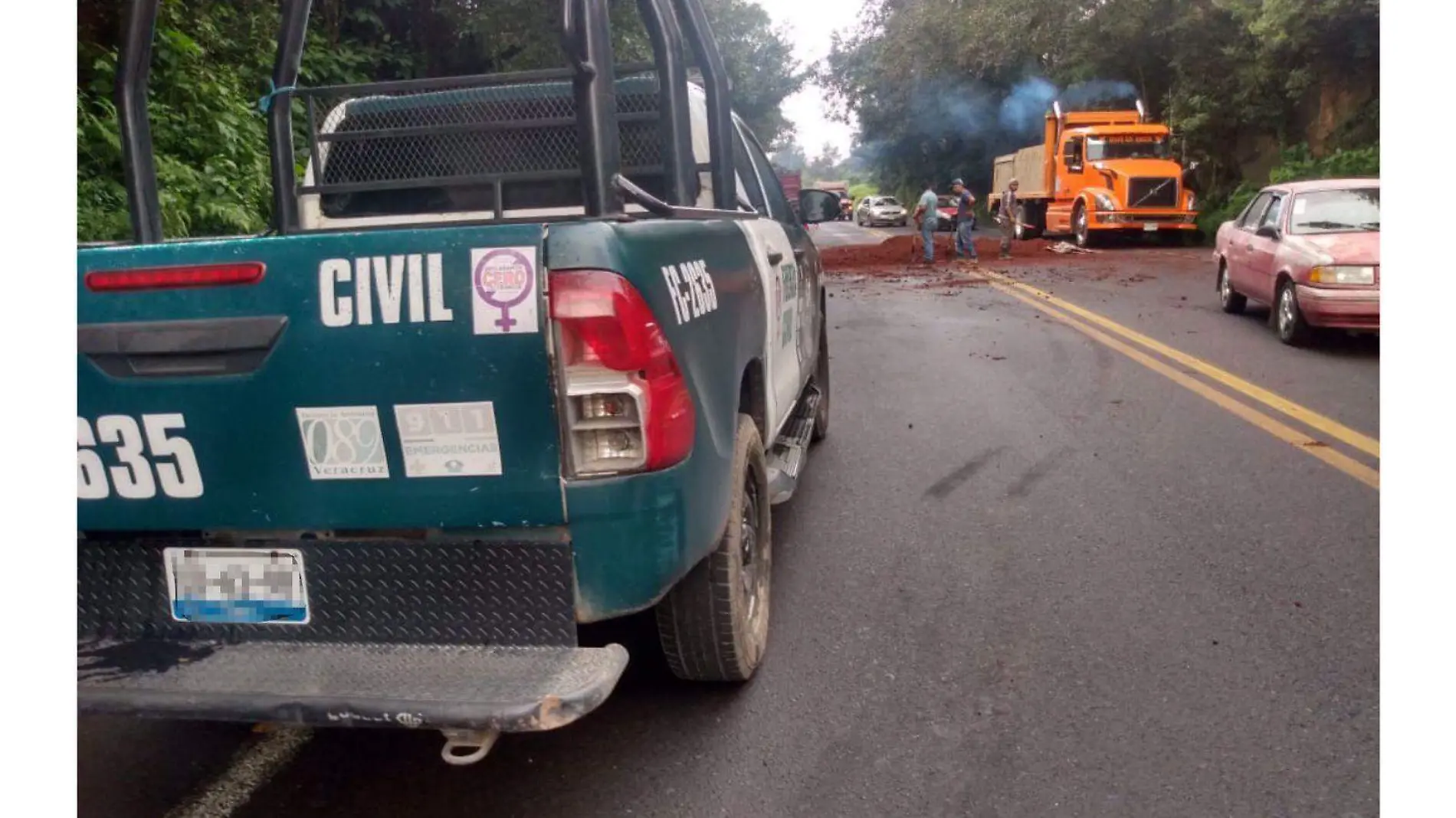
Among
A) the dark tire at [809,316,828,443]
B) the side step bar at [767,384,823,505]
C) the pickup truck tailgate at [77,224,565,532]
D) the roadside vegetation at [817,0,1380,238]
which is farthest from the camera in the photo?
the roadside vegetation at [817,0,1380,238]

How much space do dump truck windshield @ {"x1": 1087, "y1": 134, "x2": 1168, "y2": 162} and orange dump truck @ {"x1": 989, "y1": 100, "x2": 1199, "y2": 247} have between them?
0.7 inches

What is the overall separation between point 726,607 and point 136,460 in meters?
1.63

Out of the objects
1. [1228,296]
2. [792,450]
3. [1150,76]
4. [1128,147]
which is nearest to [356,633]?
[792,450]

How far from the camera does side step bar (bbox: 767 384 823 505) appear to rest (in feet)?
14.7

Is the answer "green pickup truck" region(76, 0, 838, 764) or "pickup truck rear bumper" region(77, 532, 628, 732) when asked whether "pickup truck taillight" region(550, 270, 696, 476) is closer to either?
"green pickup truck" region(76, 0, 838, 764)

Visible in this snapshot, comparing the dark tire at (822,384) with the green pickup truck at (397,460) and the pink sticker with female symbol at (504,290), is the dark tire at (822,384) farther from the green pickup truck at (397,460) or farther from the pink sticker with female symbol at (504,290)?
the pink sticker with female symbol at (504,290)

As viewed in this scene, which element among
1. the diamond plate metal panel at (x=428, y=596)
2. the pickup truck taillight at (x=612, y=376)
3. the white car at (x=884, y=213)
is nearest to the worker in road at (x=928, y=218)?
the pickup truck taillight at (x=612, y=376)

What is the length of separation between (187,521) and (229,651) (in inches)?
13.4

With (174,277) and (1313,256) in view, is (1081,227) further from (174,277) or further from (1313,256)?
(174,277)

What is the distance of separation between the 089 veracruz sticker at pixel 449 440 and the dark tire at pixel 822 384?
4.12 m

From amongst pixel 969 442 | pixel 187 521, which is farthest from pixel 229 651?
pixel 969 442

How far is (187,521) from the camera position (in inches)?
113

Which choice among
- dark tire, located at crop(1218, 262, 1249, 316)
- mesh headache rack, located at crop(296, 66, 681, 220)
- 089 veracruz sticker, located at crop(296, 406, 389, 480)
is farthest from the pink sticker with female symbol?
dark tire, located at crop(1218, 262, 1249, 316)

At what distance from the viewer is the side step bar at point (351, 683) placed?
2.54m
